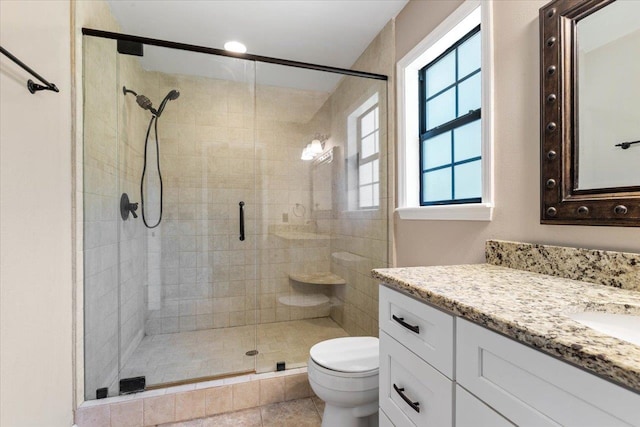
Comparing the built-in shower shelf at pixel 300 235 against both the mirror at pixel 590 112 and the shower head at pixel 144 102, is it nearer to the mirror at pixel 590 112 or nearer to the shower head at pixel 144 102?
the shower head at pixel 144 102

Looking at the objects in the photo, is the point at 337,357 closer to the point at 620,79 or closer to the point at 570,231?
the point at 570,231

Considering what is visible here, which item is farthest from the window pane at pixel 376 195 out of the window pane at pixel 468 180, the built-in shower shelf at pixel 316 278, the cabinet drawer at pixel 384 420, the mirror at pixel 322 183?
the cabinet drawer at pixel 384 420

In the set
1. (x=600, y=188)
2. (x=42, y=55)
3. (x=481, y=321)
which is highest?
(x=42, y=55)

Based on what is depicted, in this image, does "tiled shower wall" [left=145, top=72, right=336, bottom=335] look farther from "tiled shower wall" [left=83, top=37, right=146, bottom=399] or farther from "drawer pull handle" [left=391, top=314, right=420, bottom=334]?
"drawer pull handle" [left=391, top=314, right=420, bottom=334]

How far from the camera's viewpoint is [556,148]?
105cm

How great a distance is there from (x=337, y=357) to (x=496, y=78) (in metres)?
1.49

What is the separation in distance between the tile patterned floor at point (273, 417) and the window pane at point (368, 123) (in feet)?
6.68

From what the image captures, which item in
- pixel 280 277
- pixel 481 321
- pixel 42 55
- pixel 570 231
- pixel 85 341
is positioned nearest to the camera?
pixel 481 321

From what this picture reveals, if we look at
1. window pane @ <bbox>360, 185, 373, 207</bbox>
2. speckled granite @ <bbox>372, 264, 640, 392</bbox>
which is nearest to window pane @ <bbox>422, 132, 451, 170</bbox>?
window pane @ <bbox>360, 185, 373, 207</bbox>

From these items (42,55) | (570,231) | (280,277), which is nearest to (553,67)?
(570,231)

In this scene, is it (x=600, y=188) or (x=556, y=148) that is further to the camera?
(x=556, y=148)

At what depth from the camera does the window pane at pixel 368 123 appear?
2.45 m

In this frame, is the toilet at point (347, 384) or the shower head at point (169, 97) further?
the shower head at point (169, 97)

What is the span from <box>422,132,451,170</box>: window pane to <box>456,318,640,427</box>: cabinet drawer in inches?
53.3
